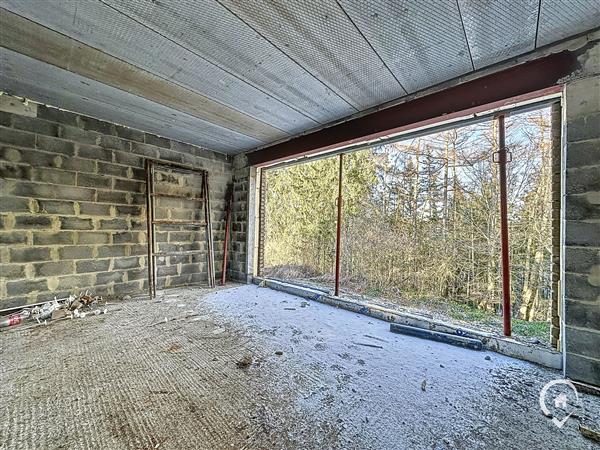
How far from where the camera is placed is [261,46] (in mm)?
1814

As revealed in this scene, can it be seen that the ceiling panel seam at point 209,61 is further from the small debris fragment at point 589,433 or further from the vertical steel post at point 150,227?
the small debris fragment at point 589,433

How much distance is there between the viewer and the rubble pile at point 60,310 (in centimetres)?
244

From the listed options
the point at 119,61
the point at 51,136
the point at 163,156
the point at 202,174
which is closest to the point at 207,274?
the point at 202,174

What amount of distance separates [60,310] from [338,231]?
10.3ft

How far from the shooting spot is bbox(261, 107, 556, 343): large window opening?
2.41 meters

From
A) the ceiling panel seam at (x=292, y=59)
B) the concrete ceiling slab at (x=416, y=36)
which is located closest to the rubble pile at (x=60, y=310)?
the ceiling panel seam at (x=292, y=59)

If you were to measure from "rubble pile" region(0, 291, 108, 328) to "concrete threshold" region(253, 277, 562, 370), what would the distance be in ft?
7.71

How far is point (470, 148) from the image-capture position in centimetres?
295

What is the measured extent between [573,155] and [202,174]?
4.22 metres

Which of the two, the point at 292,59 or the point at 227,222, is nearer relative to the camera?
the point at 292,59

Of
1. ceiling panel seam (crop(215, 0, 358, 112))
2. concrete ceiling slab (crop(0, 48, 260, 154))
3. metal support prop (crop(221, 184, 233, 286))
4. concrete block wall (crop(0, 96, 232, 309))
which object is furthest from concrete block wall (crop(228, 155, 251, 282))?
ceiling panel seam (crop(215, 0, 358, 112))

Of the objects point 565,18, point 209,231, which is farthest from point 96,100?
point 565,18

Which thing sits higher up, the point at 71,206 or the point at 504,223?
the point at 71,206

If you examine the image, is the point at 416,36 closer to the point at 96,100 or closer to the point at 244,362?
the point at 244,362
